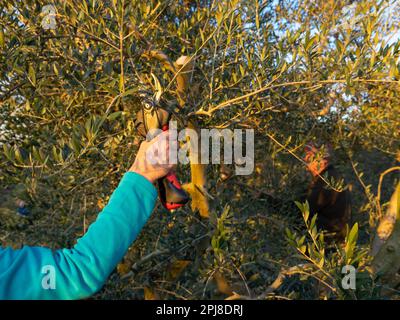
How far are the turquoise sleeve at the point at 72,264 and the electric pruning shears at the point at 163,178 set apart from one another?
196 mm

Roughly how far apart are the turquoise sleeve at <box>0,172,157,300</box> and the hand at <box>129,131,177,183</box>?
0.39 ft

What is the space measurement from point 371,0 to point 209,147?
4.97ft

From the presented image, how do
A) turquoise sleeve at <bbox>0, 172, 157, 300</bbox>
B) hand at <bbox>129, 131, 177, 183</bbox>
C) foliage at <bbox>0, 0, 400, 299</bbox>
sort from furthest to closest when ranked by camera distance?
foliage at <bbox>0, 0, 400, 299</bbox> → hand at <bbox>129, 131, 177, 183</bbox> → turquoise sleeve at <bbox>0, 172, 157, 300</bbox>

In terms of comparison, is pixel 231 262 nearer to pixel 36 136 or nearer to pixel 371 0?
pixel 36 136

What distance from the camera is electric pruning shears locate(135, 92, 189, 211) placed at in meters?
1.33

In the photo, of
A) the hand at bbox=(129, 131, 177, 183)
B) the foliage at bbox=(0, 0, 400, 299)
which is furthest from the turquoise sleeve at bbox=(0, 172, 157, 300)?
the foliage at bbox=(0, 0, 400, 299)

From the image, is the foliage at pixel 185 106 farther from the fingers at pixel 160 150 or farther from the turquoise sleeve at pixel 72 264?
the turquoise sleeve at pixel 72 264

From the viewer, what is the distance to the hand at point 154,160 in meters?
1.23

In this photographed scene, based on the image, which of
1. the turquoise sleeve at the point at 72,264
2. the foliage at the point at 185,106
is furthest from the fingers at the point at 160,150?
the foliage at the point at 185,106

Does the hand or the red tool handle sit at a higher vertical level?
the hand

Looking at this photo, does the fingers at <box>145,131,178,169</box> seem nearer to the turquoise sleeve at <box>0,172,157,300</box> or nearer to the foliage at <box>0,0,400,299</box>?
the turquoise sleeve at <box>0,172,157,300</box>

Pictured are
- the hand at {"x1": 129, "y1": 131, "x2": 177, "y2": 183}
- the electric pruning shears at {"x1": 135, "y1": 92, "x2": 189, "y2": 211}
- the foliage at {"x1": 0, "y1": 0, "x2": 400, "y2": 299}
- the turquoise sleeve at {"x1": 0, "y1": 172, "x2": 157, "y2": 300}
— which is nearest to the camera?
the turquoise sleeve at {"x1": 0, "y1": 172, "x2": 157, "y2": 300}

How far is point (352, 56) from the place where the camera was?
2277 millimetres

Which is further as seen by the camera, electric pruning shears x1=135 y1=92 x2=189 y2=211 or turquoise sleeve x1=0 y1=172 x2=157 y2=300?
electric pruning shears x1=135 y1=92 x2=189 y2=211
